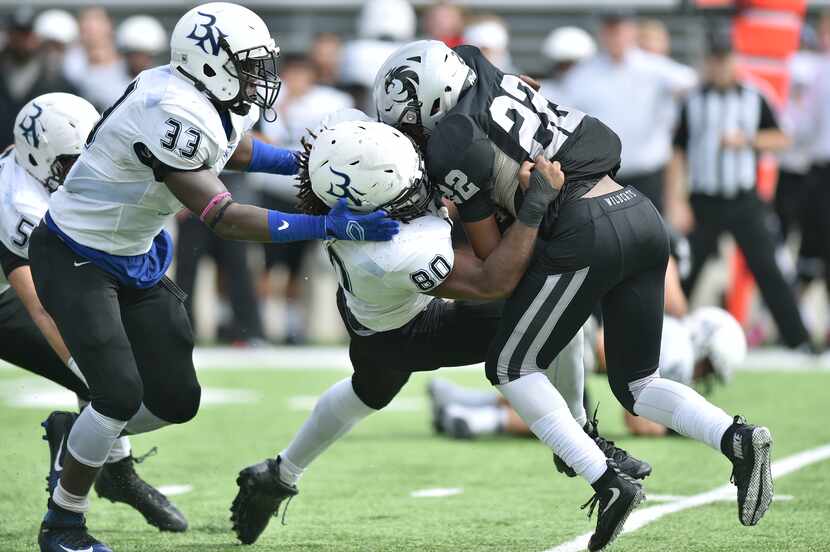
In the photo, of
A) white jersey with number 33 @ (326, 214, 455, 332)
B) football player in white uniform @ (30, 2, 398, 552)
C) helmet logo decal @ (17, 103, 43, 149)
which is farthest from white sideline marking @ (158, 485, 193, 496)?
white jersey with number 33 @ (326, 214, 455, 332)

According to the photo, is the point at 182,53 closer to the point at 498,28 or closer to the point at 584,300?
the point at 584,300

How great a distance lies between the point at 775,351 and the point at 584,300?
6486 millimetres

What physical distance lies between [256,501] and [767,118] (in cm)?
582

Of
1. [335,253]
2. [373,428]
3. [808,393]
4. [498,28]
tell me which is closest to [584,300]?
[335,253]

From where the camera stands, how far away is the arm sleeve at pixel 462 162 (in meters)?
4.10

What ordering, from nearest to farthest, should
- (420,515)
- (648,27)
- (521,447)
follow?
(420,515) < (521,447) < (648,27)

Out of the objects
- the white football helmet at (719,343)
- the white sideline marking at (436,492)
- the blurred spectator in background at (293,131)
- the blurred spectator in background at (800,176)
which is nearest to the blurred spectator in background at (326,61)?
the blurred spectator in background at (293,131)

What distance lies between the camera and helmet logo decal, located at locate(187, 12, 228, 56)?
429 cm

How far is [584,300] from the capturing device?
13.9 ft

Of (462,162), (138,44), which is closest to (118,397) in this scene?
(462,162)

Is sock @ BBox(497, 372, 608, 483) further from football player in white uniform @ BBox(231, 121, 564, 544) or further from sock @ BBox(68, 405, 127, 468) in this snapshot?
sock @ BBox(68, 405, 127, 468)

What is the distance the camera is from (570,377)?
4.64 meters

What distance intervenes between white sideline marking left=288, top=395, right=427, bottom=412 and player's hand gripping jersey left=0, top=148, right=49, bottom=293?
3.13 meters

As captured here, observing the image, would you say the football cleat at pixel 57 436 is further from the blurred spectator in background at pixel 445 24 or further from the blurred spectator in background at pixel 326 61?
the blurred spectator in background at pixel 326 61
